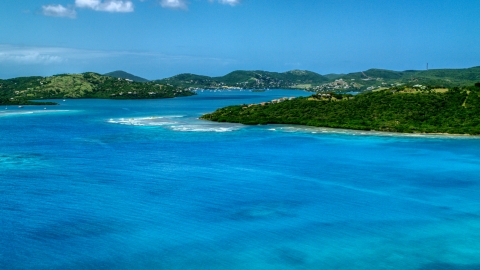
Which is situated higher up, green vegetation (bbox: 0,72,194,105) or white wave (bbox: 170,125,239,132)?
green vegetation (bbox: 0,72,194,105)

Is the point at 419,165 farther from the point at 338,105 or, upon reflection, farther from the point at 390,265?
the point at 338,105

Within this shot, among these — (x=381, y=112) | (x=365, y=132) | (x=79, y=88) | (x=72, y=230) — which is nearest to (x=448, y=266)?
(x=72, y=230)

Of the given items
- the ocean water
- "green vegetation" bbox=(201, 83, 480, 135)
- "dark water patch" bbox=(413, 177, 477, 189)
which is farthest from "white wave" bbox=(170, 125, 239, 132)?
"dark water patch" bbox=(413, 177, 477, 189)

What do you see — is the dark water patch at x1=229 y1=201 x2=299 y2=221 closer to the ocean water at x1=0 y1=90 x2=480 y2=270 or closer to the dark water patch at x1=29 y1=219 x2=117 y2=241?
the ocean water at x1=0 y1=90 x2=480 y2=270

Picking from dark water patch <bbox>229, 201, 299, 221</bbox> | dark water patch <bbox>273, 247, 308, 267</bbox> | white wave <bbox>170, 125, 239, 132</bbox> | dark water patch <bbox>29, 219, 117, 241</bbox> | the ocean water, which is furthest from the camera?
white wave <bbox>170, 125, 239, 132</bbox>

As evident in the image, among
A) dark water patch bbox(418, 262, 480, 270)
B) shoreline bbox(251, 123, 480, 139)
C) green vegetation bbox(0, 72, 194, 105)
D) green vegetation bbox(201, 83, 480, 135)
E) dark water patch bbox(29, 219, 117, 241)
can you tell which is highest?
green vegetation bbox(0, 72, 194, 105)

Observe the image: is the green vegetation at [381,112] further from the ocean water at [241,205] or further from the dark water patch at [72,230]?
the dark water patch at [72,230]

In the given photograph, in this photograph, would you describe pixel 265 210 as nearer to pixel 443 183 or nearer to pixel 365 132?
pixel 443 183
